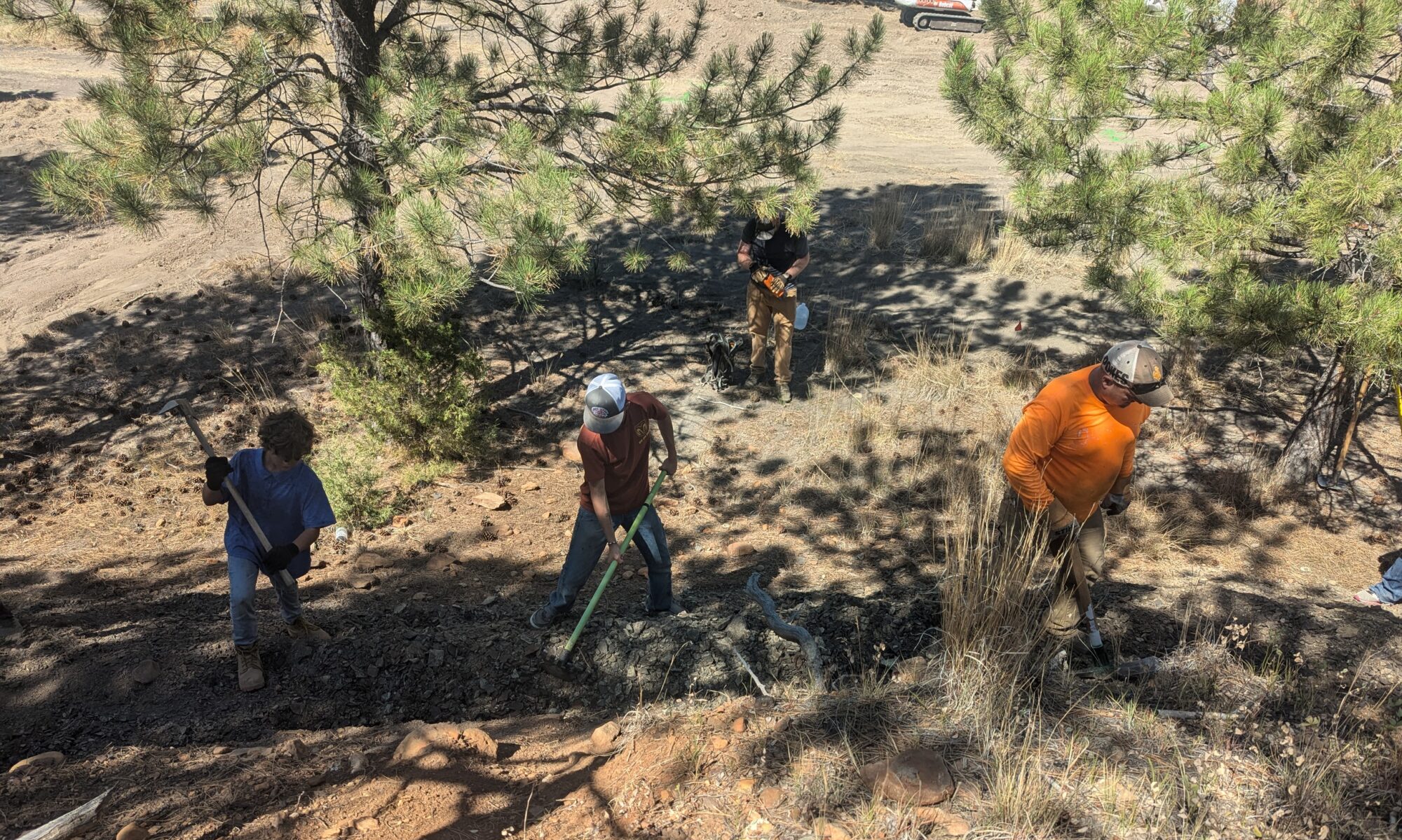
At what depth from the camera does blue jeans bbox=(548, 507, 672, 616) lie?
4.00m

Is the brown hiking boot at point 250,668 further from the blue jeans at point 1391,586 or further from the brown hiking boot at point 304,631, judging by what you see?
the blue jeans at point 1391,586

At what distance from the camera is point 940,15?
22.3 m

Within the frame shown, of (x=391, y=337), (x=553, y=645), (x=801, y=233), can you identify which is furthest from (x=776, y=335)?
(x=553, y=645)

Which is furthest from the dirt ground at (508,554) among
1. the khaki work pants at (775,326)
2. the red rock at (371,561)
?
the khaki work pants at (775,326)

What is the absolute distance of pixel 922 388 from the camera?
7375mm

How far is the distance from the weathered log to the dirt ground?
0.10 metres

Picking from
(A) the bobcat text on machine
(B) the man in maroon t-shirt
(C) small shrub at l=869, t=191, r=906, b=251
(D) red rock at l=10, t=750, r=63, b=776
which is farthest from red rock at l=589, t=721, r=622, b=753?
(A) the bobcat text on machine

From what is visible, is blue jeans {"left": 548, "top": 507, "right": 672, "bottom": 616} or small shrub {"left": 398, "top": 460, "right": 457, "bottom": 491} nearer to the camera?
blue jeans {"left": 548, "top": 507, "right": 672, "bottom": 616}

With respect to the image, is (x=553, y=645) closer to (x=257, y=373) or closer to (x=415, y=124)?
(x=415, y=124)

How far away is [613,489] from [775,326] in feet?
11.9

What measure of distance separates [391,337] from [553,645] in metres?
Answer: 3.06

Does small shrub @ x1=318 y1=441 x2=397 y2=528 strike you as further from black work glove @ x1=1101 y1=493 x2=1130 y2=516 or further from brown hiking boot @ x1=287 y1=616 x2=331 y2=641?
black work glove @ x1=1101 y1=493 x2=1130 y2=516

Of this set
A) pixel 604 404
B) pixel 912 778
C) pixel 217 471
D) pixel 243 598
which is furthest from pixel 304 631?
pixel 912 778

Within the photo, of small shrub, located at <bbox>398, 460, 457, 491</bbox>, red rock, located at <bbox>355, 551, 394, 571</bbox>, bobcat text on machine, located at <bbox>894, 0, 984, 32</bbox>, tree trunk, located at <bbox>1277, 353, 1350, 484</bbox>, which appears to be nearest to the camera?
red rock, located at <bbox>355, 551, 394, 571</bbox>
